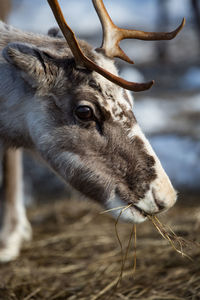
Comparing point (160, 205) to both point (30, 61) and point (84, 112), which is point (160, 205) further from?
point (30, 61)

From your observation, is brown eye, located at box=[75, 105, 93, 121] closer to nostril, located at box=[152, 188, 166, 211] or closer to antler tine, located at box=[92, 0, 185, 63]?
antler tine, located at box=[92, 0, 185, 63]

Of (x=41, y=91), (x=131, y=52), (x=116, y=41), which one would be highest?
(x=116, y=41)

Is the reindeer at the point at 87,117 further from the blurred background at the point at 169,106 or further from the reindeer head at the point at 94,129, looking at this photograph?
the blurred background at the point at 169,106

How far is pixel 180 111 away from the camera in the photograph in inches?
288

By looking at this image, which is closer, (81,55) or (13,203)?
(81,55)

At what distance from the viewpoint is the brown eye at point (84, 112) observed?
2762 mm

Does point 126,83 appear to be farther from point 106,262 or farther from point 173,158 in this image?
point 173,158

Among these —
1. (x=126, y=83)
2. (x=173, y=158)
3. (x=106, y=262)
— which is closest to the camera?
Result: (x=126, y=83)

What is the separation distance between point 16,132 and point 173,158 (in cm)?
304

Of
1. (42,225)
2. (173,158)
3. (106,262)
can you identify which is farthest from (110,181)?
(173,158)

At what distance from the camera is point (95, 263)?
12.3ft

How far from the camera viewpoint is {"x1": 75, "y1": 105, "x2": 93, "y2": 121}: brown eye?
276 cm

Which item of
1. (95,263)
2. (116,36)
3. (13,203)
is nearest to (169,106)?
(13,203)

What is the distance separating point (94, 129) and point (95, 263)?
1.47 metres
